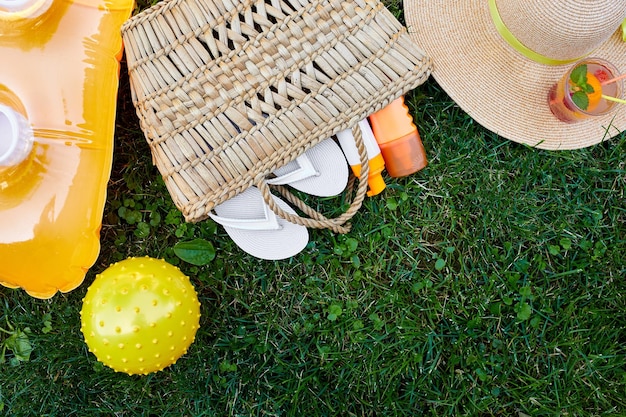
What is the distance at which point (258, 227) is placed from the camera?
1497 mm

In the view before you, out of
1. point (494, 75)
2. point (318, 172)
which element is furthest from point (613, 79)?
point (318, 172)

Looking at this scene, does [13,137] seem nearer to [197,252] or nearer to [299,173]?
[197,252]

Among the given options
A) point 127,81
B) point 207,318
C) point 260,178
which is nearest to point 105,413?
point 207,318

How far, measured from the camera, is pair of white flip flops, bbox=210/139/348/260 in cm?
148

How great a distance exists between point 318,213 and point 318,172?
118mm

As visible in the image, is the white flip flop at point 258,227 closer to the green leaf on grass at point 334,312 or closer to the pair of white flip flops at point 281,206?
the pair of white flip flops at point 281,206

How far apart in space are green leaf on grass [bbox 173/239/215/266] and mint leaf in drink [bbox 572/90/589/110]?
111cm

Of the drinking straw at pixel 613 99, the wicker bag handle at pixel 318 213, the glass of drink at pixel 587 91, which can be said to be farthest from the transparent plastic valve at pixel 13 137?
the drinking straw at pixel 613 99

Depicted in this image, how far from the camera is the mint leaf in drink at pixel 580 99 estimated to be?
140 centimetres

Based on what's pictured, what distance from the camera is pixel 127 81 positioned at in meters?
1.69

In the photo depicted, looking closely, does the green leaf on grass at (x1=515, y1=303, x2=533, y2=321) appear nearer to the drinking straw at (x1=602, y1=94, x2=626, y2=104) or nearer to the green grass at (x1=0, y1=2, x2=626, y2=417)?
the green grass at (x1=0, y1=2, x2=626, y2=417)

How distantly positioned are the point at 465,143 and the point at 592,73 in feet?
1.26

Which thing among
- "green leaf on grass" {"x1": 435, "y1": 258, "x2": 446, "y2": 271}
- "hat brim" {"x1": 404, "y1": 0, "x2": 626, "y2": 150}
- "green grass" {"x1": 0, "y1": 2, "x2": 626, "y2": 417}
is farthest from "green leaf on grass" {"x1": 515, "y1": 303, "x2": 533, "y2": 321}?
"hat brim" {"x1": 404, "y1": 0, "x2": 626, "y2": 150}

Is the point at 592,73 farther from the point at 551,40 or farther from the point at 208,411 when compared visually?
the point at 208,411
